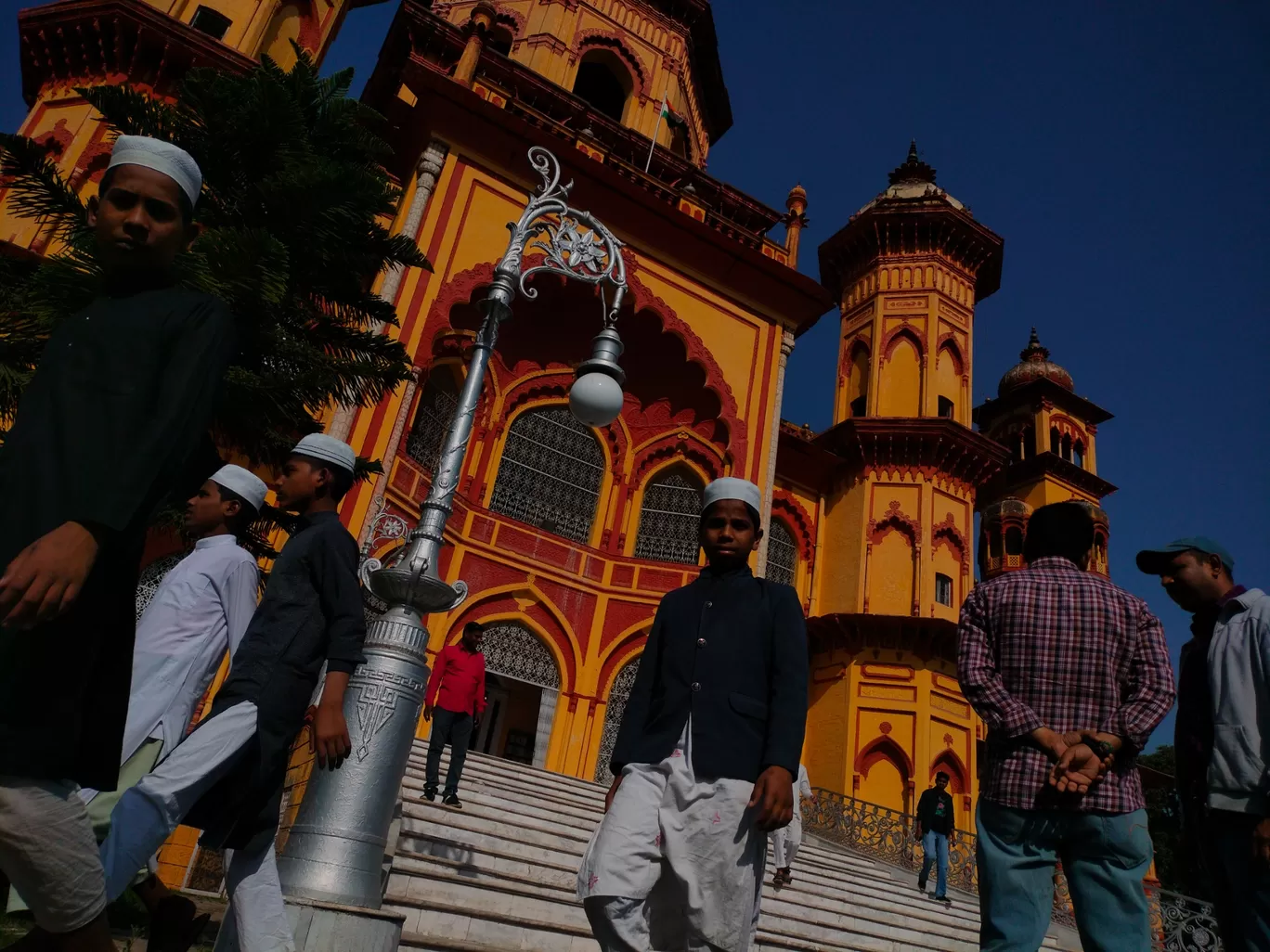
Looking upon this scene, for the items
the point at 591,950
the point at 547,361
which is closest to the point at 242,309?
the point at 591,950

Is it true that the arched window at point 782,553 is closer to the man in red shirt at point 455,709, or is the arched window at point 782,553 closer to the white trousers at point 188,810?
the man in red shirt at point 455,709

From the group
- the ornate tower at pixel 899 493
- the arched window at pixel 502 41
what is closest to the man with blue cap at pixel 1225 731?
the ornate tower at pixel 899 493

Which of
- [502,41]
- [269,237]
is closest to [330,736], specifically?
[269,237]

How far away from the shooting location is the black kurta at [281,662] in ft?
9.07

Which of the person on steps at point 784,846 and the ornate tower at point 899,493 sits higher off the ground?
the ornate tower at point 899,493

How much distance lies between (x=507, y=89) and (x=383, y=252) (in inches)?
362

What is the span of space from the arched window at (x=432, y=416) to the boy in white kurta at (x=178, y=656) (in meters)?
10.3

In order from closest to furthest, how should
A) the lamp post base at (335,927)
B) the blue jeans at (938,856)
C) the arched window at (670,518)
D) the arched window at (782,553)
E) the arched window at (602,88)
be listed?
the lamp post base at (335,927) → the blue jeans at (938,856) → the arched window at (670,518) → the arched window at (782,553) → the arched window at (602,88)

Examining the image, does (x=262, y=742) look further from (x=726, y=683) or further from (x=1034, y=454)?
(x=1034, y=454)

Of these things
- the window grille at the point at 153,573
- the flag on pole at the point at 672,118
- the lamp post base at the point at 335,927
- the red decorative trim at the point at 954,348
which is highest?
the flag on pole at the point at 672,118

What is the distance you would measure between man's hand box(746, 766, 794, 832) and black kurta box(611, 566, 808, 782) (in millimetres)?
34

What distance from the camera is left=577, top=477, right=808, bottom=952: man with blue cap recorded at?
2453mm

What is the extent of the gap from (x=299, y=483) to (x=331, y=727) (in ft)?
3.27

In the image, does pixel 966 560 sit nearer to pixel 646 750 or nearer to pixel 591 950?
pixel 591 950
